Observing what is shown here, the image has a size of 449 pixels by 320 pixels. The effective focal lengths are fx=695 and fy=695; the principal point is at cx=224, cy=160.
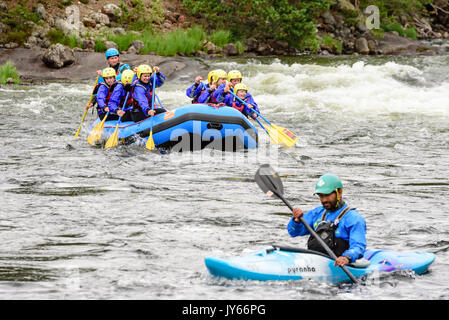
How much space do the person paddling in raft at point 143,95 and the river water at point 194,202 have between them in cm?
70

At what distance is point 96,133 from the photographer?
11.6 metres

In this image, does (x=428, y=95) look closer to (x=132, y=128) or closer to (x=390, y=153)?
(x=390, y=153)

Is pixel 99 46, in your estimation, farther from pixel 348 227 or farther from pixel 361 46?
pixel 348 227

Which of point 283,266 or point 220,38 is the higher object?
point 220,38

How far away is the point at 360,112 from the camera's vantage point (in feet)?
50.4

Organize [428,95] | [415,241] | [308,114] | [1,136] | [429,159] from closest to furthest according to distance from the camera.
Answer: [415,241]
[429,159]
[1,136]
[308,114]
[428,95]

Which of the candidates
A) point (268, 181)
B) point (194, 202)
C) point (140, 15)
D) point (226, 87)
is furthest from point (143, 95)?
point (140, 15)

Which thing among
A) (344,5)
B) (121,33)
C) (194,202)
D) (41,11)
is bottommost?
(194,202)

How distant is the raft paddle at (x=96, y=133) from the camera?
1145 cm

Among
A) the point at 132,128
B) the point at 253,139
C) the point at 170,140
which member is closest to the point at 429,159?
the point at 253,139

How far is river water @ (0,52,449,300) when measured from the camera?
5.45 meters

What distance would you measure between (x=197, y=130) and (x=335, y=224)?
543cm

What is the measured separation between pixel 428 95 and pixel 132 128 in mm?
8647

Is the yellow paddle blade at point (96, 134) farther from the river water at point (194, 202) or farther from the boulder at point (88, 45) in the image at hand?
the boulder at point (88, 45)
